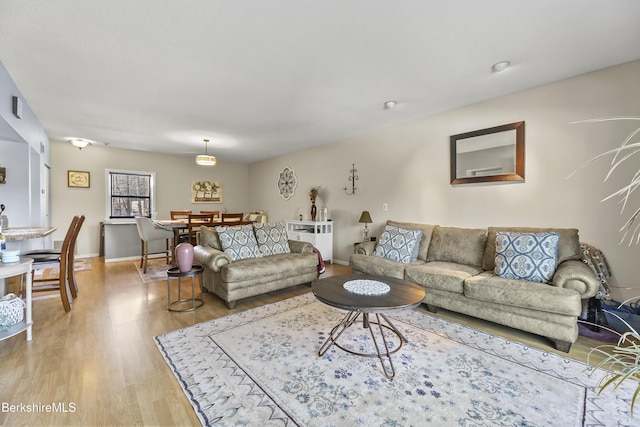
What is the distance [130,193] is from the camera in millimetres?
6559

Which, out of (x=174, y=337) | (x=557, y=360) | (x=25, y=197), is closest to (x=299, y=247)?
(x=174, y=337)

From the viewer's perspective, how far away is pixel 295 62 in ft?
8.69

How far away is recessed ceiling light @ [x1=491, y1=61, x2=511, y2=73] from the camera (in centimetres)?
267

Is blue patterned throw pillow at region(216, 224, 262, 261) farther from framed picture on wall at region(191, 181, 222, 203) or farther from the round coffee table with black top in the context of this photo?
framed picture on wall at region(191, 181, 222, 203)

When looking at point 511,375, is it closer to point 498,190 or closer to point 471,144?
point 498,190

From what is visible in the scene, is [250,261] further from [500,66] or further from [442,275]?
[500,66]

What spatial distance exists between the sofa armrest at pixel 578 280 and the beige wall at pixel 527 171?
2.46 ft

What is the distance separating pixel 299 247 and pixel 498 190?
2.62m

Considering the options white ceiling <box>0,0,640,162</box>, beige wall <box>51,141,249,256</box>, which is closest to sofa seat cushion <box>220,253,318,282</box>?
white ceiling <box>0,0,640,162</box>

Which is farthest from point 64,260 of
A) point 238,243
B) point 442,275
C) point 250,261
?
point 442,275

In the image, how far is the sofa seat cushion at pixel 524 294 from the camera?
2.28m

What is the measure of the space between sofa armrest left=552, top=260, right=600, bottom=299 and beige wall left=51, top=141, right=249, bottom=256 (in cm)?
726

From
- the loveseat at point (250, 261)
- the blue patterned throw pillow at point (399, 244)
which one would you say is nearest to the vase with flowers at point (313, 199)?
the loveseat at point (250, 261)

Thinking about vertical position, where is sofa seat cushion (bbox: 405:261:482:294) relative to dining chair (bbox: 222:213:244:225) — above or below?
below
